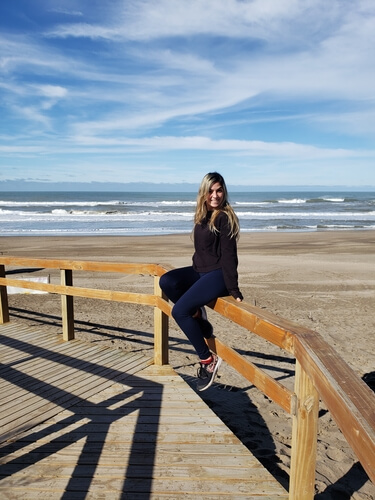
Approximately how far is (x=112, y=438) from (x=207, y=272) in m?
1.42

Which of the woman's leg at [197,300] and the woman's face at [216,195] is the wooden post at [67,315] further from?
the woman's face at [216,195]

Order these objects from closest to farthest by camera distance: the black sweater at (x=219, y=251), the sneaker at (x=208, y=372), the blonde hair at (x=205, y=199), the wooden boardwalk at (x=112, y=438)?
the wooden boardwalk at (x=112, y=438) → the black sweater at (x=219, y=251) → the blonde hair at (x=205, y=199) → the sneaker at (x=208, y=372)

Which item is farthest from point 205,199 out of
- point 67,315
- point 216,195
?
point 67,315

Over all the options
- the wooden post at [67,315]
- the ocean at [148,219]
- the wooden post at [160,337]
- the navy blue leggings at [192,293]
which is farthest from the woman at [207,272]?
the ocean at [148,219]

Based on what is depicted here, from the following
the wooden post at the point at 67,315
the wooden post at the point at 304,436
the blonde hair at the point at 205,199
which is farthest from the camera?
the wooden post at the point at 67,315

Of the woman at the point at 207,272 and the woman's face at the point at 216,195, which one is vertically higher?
the woman's face at the point at 216,195

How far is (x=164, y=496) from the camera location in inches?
99.0

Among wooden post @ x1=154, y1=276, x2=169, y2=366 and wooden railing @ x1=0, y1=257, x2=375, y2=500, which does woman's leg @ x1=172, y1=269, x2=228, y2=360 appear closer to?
wooden railing @ x1=0, y1=257, x2=375, y2=500

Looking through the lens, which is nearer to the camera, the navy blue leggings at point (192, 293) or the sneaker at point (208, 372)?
the navy blue leggings at point (192, 293)

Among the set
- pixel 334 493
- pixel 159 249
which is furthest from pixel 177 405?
pixel 159 249

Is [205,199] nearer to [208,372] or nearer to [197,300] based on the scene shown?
[197,300]

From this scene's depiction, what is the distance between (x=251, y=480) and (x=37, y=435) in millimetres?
1597

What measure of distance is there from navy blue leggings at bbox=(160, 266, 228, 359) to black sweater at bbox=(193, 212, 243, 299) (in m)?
0.08

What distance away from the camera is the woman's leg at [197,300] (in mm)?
3189
